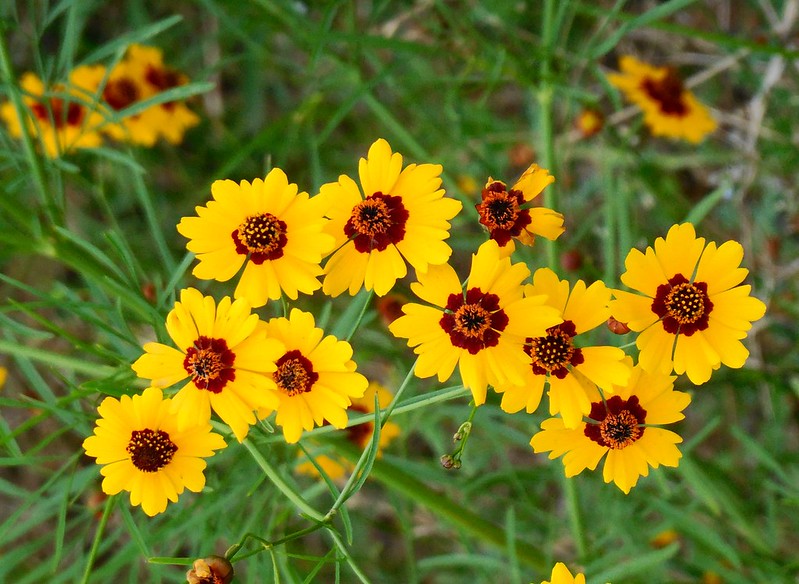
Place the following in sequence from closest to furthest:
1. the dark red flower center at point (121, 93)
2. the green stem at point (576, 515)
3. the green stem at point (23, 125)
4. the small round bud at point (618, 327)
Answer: the small round bud at point (618, 327)
the green stem at point (23, 125)
the green stem at point (576, 515)
the dark red flower center at point (121, 93)

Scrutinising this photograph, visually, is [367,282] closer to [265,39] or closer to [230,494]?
[230,494]

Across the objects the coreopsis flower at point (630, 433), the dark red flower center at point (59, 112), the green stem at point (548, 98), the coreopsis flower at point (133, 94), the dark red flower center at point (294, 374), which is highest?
the coreopsis flower at point (133, 94)

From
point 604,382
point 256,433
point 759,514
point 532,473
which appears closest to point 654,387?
point 604,382

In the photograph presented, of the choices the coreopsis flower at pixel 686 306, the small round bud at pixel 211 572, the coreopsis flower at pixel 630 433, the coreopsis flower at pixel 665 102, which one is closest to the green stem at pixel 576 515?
the coreopsis flower at pixel 630 433

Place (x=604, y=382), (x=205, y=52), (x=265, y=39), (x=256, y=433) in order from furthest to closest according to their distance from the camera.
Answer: (x=205, y=52)
(x=265, y=39)
(x=256, y=433)
(x=604, y=382)

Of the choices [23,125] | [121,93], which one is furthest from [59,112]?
[23,125]

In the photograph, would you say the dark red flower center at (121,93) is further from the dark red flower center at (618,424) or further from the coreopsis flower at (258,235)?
the dark red flower center at (618,424)
